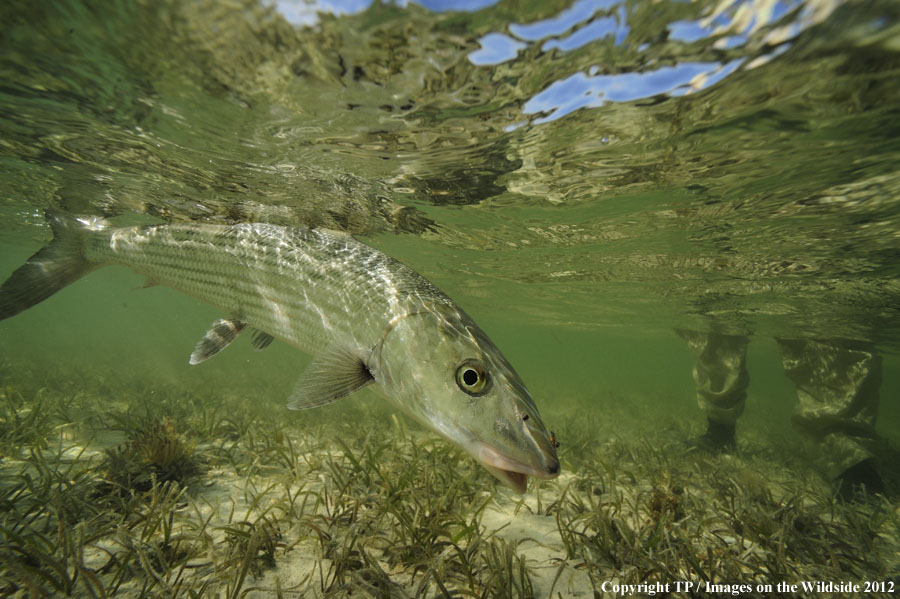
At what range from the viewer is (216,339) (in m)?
3.94

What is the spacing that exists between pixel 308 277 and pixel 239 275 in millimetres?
1051

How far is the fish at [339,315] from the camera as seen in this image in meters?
2.23

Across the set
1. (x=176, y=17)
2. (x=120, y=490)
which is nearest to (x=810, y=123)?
(x=176, y=17)

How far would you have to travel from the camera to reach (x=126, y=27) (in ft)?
13.4

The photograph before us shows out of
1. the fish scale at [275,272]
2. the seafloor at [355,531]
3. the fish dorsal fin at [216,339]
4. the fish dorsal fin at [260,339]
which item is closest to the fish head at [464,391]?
the fish scale at [275,272]

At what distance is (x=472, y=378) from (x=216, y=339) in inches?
123

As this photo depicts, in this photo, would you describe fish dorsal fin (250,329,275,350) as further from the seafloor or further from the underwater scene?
the seafloor

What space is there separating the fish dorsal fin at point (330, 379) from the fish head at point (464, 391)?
0.14m

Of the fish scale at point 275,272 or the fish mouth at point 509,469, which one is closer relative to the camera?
the fish mouth at point 509,469

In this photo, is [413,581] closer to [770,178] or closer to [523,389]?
[523,389]

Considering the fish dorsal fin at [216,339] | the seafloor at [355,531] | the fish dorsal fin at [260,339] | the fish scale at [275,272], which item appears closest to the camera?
the seafloor at [355,531]

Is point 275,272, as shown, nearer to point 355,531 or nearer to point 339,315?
point 339,315

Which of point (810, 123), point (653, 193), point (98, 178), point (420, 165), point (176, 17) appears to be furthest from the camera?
point (98, 178)

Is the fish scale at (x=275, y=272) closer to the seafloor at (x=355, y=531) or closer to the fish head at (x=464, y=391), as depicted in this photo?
the fish head at (x=464, y=391)
